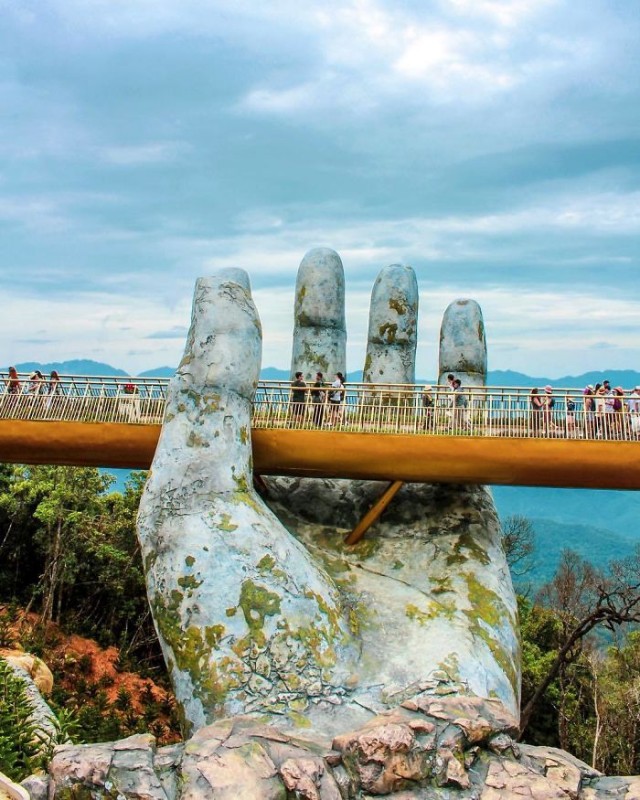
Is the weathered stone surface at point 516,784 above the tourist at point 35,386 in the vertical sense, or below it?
below

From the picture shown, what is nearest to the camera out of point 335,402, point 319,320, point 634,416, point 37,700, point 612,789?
point 612,789

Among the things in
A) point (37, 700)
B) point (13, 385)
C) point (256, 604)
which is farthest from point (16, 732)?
point (13, 385)

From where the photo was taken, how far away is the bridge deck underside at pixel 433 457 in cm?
1258

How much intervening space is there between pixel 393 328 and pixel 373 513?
4142mm

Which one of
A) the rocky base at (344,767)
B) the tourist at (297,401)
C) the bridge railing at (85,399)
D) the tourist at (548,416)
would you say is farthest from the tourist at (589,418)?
the bridge railing at (85,399)

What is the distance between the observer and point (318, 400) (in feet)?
46.4

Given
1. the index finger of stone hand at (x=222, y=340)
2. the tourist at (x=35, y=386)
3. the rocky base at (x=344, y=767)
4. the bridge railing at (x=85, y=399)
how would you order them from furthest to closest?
the tourist at (x=35, y=386), the bridge railing at (x=85, y=399), the index finger of stone hand at (x=222, y=340), the rocky base at (x=344, y=767)

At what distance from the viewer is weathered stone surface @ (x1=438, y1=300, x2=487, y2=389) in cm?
1514

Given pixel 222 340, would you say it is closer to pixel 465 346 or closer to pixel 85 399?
pixel 85 399

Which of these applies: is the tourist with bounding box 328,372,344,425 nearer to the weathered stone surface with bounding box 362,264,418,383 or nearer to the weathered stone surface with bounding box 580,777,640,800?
the weathered stone surface with bounding box 362,264,418,383

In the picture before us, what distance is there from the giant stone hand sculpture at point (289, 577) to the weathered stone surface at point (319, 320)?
104 inches

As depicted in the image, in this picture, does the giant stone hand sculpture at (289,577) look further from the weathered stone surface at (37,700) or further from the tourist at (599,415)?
the weathered stone surface at (37,700)

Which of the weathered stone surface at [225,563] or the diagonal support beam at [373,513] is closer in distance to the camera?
the weathered stone surface at [225,563]

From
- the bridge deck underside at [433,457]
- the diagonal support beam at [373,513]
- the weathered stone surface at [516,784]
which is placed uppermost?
the bridge deck underside at [433,457]
